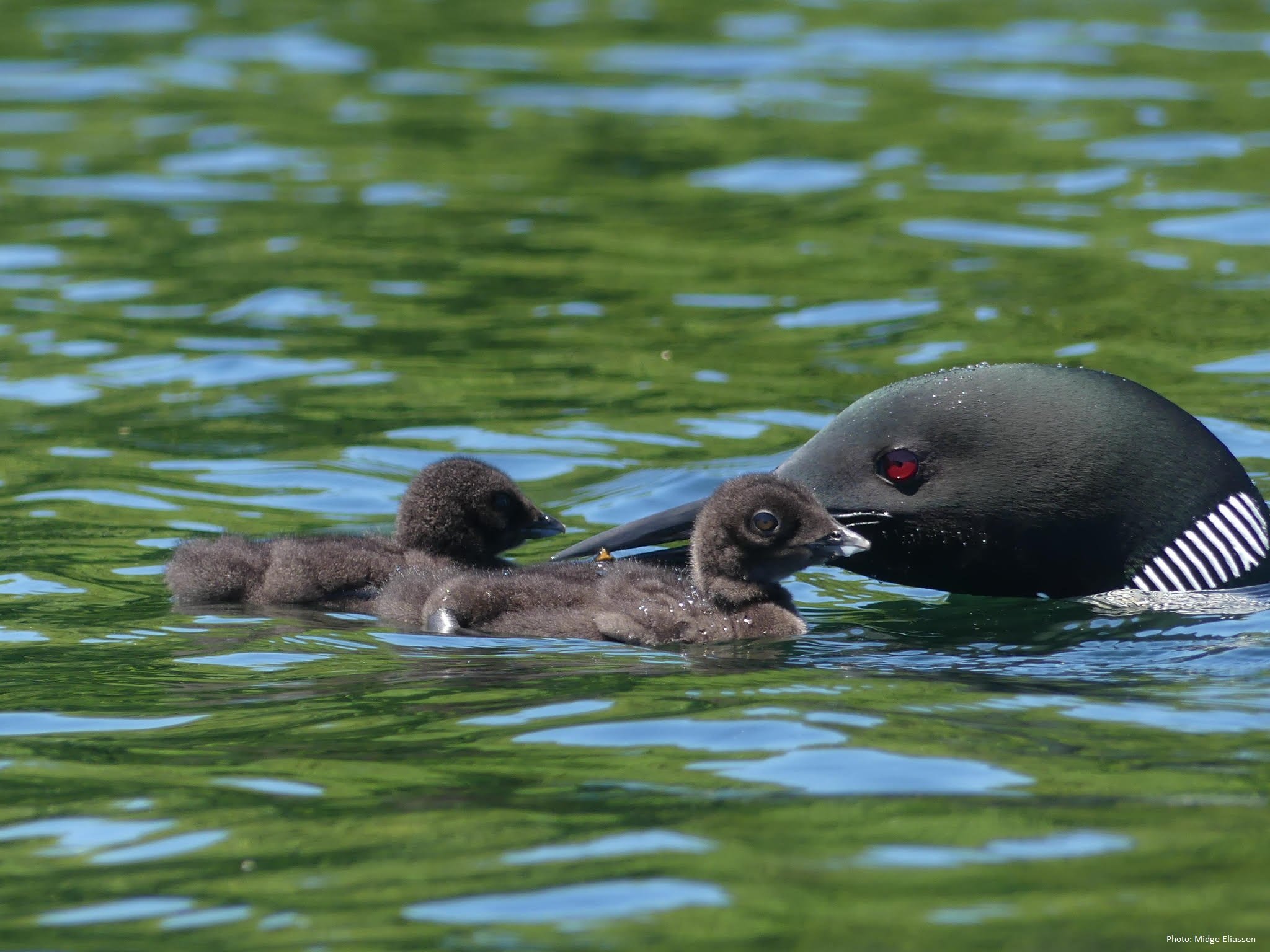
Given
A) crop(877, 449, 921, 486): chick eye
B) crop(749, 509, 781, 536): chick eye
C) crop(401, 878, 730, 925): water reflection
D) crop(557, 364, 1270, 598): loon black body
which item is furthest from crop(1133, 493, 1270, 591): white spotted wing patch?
crop(401, 878, 730, 925): water reflection

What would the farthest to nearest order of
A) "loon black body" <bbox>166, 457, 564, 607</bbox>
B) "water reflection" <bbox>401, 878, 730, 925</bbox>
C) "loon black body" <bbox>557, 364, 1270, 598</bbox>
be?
"loon black body" <bbox>166, 457, 564, 607</bbox>, "loon black body" <bbox>557, 364, 1270, 598</bbox>, "water reflection" <bbox>401, 878, 730, 925</bbox>

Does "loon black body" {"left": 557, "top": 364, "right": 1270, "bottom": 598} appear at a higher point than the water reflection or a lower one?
higher

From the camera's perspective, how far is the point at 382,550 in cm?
656

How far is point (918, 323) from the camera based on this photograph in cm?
1008


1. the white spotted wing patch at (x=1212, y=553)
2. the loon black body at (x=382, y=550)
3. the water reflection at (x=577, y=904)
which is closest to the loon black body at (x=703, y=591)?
the loon black body at (x=382, y=550)

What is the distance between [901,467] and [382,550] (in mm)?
1577

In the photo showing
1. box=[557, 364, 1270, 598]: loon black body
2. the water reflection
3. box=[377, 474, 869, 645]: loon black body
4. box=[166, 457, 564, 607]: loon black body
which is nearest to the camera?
the water reflection

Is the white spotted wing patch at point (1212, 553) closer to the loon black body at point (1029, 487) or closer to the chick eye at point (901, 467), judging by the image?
the loon black body at point (1029, 487)

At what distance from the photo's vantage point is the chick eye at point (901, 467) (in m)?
6.21

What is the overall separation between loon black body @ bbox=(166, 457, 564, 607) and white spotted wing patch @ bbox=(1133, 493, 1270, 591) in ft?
5.90

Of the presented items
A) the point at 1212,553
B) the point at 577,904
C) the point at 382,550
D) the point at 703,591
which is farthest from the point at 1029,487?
the point at 577,904

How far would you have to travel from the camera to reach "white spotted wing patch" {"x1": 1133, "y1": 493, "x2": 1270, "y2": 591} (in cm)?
623

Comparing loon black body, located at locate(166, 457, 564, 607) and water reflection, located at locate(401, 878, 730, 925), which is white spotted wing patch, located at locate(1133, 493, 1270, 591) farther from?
water reflection, located at locate(401, 878, 730, 925)

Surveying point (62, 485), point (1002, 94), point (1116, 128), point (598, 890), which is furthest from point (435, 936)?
point (1002, 94)
